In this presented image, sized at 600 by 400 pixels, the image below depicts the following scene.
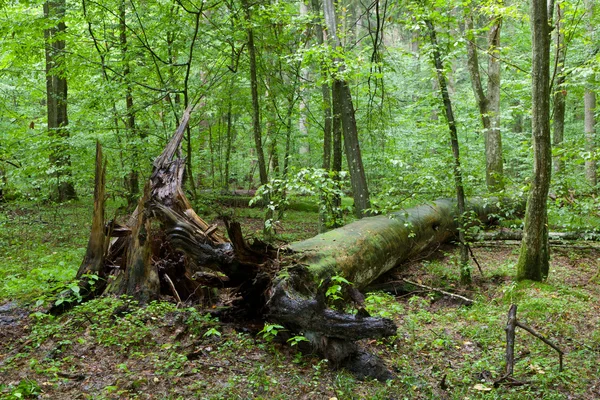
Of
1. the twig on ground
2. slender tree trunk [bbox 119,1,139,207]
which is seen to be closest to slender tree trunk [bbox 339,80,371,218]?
slender tree trunk [bbox 119,1,139,207]

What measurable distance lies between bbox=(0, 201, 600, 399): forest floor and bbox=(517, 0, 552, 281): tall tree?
0.35m

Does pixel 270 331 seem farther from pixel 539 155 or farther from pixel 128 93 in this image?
pixel 128 93

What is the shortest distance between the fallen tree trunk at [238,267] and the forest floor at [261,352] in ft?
0.86

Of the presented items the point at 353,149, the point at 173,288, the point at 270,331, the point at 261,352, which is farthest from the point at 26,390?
the point at 353,149

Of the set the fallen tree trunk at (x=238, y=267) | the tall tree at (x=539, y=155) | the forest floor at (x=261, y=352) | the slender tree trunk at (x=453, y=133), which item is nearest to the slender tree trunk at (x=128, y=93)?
the fallen tree trunk at (x=238, y=267)

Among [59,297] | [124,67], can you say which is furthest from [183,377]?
[124,67]

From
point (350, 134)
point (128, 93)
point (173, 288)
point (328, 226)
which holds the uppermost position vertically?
point (128, 93)

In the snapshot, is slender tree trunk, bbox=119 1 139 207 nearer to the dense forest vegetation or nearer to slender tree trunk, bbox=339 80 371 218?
the dense forest vegetation

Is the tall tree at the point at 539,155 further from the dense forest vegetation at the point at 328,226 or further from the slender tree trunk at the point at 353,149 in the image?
the slender tree trunk at the point at 353,149

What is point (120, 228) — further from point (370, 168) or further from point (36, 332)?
point (370, 168)

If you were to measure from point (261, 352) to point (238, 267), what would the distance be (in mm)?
969

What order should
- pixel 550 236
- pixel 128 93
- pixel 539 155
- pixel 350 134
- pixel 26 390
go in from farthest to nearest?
pixel 128 93 → pixel 550 236 → pixel 350 134 → pixel 539 155 → pixel 26 390

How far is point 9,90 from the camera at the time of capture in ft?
48.5

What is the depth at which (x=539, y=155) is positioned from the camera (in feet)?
18.8
